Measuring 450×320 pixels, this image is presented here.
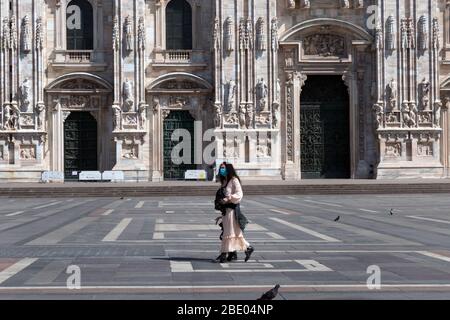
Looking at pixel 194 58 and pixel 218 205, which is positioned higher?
pixel 194 58

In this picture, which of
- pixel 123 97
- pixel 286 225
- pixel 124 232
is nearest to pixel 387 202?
pixel 286 225

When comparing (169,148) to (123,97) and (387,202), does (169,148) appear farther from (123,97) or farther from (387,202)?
(387,202)

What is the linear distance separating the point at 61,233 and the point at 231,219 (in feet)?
→ 23.5

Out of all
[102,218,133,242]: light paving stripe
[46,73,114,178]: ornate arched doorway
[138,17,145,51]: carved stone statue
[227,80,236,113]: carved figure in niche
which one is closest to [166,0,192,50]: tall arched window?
[138,17,145,51]: carved stone statue

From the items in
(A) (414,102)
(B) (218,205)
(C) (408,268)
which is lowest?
(C) (408,268)

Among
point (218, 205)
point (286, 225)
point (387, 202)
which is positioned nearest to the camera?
point (218, 205)

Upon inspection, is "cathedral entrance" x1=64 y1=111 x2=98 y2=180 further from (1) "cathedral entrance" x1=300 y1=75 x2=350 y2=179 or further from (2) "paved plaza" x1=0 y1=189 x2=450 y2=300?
(2) "paved plaza" x1=0 y1=189 x2=450 y2=300

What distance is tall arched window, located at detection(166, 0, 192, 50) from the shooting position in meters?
52.8

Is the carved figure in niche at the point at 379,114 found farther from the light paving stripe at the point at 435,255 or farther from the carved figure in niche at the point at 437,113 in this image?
the light paving stripe at the point at 435,255

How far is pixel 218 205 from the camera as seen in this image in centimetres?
1656

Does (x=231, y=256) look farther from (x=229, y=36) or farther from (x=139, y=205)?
(x=229, y=36)

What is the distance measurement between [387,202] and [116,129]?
19.4 meters

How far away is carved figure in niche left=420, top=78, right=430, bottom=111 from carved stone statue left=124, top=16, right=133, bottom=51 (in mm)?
16393
